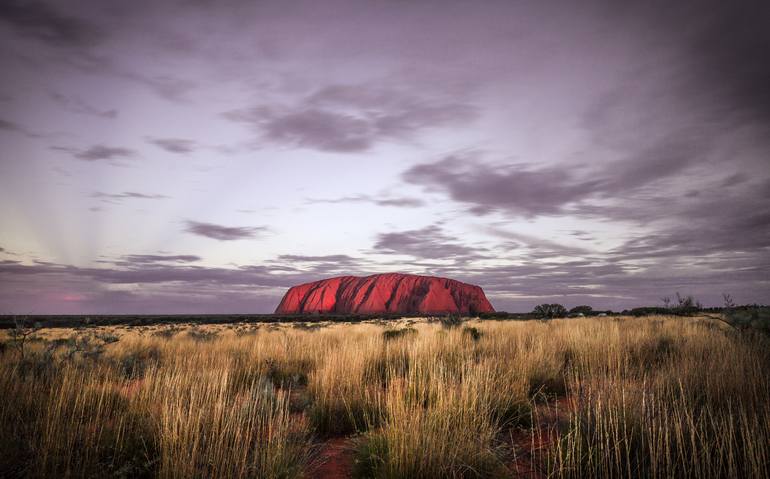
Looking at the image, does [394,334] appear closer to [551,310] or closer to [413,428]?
[413,428]

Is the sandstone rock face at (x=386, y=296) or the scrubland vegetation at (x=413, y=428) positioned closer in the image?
Result: the scrubland vegetation at (x=413, y=428)

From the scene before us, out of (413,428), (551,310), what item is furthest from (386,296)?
(413,428)

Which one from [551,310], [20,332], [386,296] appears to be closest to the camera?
[20,332]

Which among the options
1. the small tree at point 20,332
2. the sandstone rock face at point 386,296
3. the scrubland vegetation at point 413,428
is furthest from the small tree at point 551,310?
the sandstone rock face at point 386,296

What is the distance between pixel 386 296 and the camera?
115m

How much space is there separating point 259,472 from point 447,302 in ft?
374

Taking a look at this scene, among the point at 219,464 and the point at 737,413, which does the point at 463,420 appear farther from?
the point at 737,413

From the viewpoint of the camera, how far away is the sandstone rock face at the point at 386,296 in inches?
4407

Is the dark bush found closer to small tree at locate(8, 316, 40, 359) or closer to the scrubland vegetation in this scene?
the scrubland vegetation

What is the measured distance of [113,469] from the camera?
322cm

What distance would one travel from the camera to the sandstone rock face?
111944 mm

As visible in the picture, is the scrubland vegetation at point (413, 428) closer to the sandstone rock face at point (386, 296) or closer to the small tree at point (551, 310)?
the small tree at point (551, 310)

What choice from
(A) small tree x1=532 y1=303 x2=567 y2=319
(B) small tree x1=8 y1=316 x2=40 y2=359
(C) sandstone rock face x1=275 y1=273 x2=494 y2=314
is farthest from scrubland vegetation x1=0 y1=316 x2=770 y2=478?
(C) sandstone rock face x1=275 y1=273 x2=494 y2=314

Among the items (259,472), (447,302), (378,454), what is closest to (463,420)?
(378,454)
